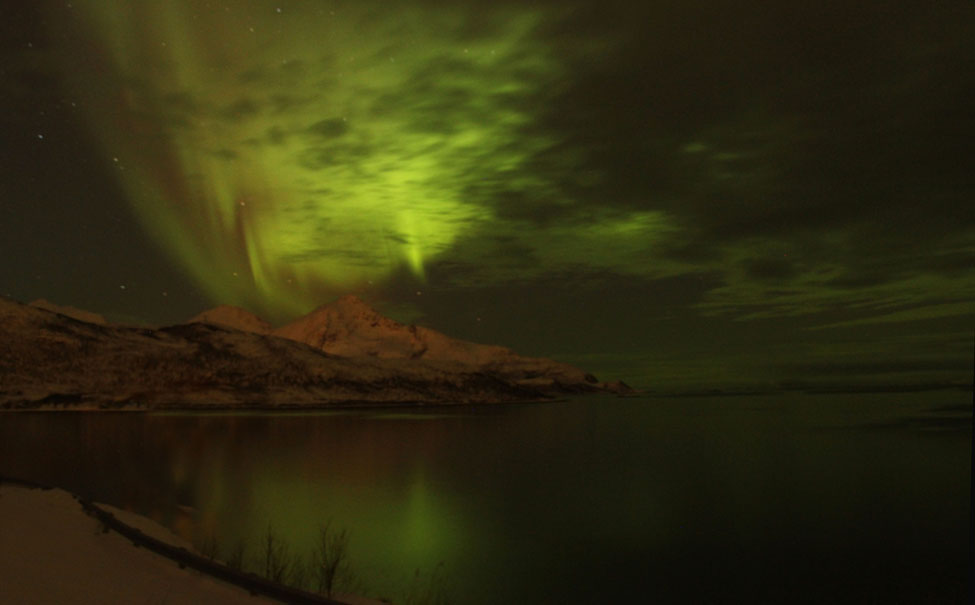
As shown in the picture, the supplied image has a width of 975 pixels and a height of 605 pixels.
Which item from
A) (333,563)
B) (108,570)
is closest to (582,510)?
(333,563)

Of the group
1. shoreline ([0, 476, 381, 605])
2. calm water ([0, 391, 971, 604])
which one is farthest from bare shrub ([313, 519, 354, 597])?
shoreline ([0, 476, 381, 605])

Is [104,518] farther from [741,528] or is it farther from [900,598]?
[741,528]

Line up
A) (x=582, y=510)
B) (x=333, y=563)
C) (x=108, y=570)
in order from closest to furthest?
(x=108, y=570)
(x=333, y=563)
(x=582, y=510)

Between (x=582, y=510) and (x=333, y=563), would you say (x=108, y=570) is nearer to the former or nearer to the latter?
(x=333, y=563)

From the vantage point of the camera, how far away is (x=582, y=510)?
45719mm

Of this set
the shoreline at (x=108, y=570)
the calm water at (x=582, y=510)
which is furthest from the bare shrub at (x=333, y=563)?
the shoreline at (x=108, y=570)

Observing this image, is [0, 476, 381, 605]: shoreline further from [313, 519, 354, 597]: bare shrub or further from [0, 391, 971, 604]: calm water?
[0, 391, 971, 604]: calm water

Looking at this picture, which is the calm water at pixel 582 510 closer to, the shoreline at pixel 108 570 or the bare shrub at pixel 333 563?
the bare shrub at pixel 333 563

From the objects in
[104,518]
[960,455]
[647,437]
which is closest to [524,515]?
[104,518]

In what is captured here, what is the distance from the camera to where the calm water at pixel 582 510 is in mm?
28922

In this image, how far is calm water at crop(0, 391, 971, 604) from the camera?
94.9 feet

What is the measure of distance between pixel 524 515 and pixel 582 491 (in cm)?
1173

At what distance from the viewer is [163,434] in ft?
358

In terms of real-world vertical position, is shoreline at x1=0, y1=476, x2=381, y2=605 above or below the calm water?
above
